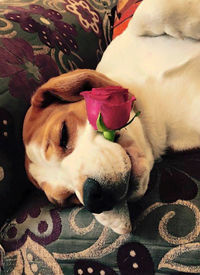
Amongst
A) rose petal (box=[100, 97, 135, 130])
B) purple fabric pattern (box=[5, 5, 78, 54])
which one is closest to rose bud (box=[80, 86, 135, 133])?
rose petal (box=[100, 97, 135, 130])

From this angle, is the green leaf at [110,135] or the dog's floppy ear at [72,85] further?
the dog's floppy ear at [72,85]

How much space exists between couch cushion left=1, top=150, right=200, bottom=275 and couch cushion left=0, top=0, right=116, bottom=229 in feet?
0.40

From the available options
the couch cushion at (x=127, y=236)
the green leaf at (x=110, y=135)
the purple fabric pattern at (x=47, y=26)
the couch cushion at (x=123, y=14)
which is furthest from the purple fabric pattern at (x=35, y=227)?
the couch cushion at (x=123, y=14)

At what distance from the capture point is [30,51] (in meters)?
1.22

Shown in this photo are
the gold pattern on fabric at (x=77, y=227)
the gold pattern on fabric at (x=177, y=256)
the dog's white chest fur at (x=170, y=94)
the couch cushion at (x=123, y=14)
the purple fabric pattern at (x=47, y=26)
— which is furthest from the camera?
the couch cushion at (x=123, y=14)

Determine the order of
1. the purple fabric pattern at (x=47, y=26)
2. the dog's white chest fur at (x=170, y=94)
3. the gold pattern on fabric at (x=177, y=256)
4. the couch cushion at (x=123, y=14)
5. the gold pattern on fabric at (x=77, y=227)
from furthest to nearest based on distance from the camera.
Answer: the couch cushion at (x=123, y=14) < the purple fabric pattern at (x=47, y=26) < the dog's white chest fur at (x=170, y=94) < the gold pattern on fabric at (x=77, y=227) < the gold pattern on fabric at (x=177, y=256)

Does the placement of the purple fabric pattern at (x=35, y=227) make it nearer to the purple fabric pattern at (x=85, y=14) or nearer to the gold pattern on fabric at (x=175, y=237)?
the gold pattern on fabric at (x=175, y=237)

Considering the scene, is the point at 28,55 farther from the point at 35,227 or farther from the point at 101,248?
the point at 101,248

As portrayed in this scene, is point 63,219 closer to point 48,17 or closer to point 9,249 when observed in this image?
point 9,249

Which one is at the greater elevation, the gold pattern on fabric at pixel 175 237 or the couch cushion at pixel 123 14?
the couch cushion at pixel 123 14

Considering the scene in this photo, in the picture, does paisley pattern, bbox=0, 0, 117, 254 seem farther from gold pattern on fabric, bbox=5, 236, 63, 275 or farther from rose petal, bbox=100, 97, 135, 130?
rose petal, bbox=100, 97, 135, 130

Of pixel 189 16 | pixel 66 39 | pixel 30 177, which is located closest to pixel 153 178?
pixel 30 177

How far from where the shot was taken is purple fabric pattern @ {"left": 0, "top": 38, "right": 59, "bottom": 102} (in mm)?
1119

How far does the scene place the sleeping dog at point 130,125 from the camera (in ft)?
2.77
